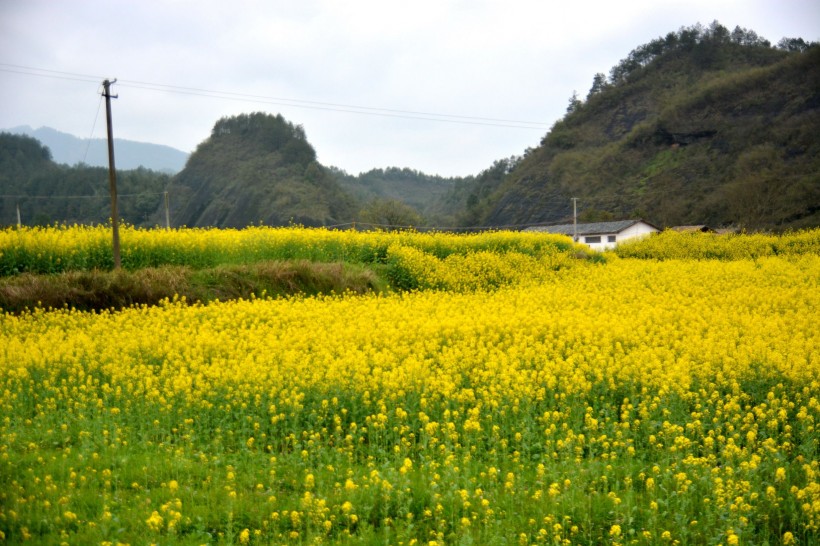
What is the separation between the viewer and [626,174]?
63.9m

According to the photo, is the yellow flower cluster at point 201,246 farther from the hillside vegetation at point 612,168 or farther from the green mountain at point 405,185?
the green mountain at point 405,185

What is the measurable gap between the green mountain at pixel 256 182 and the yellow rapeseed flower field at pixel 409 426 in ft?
126

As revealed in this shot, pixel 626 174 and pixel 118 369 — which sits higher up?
pixel 626 174

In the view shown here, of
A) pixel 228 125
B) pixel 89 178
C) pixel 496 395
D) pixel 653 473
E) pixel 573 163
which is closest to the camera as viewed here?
pixel 653 473

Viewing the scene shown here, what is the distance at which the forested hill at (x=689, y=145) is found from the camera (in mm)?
49062

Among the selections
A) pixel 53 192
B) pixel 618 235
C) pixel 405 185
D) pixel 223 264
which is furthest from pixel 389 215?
pixel 405 185

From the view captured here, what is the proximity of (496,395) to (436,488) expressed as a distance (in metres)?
2.32

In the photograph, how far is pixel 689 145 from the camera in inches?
2436

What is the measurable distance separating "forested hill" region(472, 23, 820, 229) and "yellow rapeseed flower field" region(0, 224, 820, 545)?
37.5m

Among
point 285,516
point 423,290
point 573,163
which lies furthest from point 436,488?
point 573,163

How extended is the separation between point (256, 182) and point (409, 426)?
57.0 m

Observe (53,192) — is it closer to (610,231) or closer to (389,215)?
(389,215)

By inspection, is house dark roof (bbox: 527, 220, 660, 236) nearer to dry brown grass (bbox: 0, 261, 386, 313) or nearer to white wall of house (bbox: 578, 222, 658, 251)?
white wall of house (bbox: 578, 222, 658, 251)

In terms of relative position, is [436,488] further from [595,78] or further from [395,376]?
[595,78]
